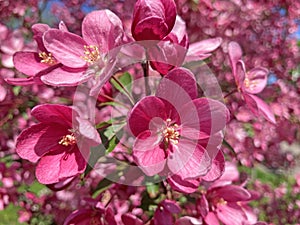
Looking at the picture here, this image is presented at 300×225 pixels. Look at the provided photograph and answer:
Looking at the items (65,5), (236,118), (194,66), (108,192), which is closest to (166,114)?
(194,66)

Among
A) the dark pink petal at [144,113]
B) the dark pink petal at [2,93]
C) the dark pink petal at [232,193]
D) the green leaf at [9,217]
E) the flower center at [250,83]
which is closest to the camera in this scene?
the dark pink petal at [144,113]

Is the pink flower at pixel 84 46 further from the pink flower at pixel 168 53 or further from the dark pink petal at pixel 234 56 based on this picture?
the dark pink petal at pixel 234 56

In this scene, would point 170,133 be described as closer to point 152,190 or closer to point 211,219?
point 211,219

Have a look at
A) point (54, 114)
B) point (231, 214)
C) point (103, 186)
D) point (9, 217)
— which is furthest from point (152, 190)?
point (9, 217)

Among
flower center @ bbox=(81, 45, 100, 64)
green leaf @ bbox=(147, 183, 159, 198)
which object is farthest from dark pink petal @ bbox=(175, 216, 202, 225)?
flower center @ bbox=(81, 45, 100, 64)

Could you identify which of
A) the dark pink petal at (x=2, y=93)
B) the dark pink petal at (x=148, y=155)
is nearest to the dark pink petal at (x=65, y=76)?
the dark pink petal at (x=148, y=155)
